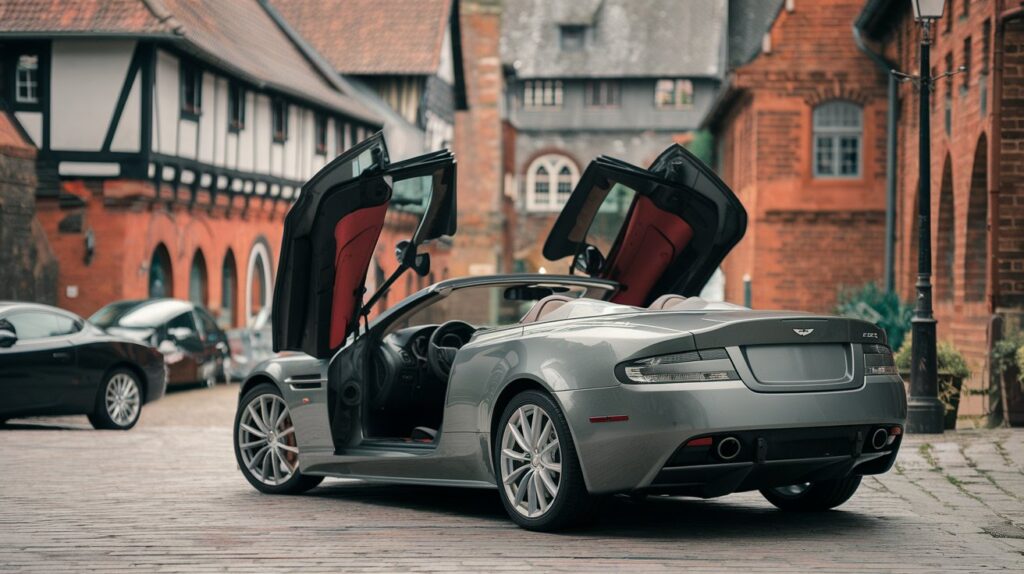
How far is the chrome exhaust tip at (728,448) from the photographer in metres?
7.24

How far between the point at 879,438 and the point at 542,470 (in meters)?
1.62

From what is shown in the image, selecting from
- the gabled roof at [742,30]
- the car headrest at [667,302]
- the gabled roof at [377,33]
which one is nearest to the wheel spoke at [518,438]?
the car headrest at [667,302]

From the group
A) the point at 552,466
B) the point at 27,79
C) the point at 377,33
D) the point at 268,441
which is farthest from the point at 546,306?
the point at 377,33

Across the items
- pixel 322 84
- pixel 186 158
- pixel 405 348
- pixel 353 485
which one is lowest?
pixel 353 485

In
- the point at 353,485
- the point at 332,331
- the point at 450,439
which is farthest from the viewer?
the point at 353,485

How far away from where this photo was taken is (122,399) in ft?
56.2

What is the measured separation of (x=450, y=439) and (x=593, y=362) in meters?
1.25

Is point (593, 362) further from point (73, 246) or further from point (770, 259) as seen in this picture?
point (770, 259)

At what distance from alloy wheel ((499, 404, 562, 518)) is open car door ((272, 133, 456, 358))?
150cm

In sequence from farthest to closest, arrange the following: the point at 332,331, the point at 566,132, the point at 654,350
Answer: the point at 566,132 → the point at 332,331 → the point at 654,350

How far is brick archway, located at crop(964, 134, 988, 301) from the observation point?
72.7ft

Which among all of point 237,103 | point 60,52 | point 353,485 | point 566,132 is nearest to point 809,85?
point 237,103

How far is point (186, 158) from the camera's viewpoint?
104 ft

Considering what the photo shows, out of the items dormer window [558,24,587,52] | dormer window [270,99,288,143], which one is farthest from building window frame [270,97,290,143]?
dormer window [558,24,587,52]
